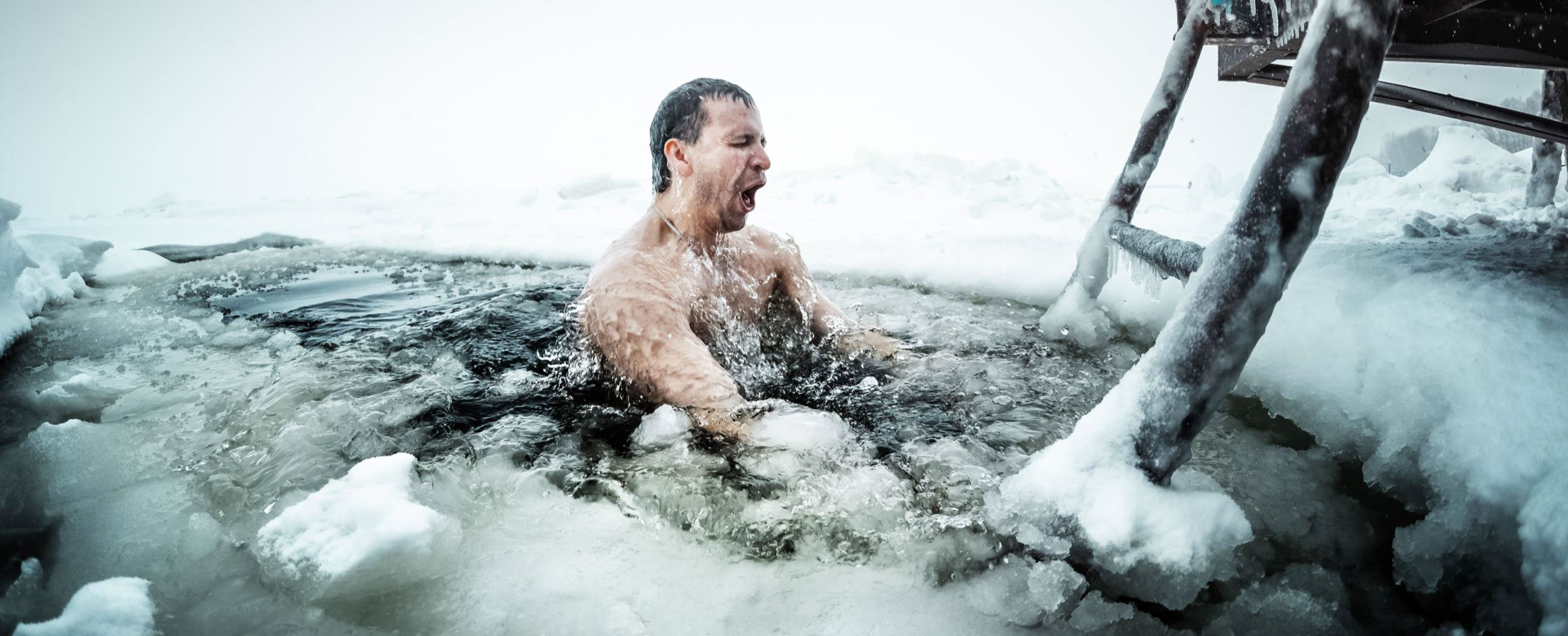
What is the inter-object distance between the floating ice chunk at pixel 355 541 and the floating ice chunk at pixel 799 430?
2.47 ft

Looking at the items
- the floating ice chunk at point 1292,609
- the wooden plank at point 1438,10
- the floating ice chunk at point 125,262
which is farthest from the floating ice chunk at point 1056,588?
the floating ice chunk at point 125,262

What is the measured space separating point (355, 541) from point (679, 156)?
64.5 inches

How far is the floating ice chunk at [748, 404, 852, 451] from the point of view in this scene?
5.67 feet

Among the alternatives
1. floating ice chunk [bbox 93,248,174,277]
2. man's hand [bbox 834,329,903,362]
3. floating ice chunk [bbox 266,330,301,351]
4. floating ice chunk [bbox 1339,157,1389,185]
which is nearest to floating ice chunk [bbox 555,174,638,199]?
floating ice chunk [bbox 93,248,174,277]

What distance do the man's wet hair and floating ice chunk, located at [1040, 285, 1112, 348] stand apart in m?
1.49

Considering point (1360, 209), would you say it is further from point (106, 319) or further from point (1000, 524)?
point (106, 319)

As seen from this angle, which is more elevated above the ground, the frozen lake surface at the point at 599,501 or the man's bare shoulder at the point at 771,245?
the man's bare shoulder at the point at 771,245

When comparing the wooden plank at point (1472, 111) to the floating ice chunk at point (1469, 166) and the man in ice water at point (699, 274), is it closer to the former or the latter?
the man in ice water at point (699, 274)

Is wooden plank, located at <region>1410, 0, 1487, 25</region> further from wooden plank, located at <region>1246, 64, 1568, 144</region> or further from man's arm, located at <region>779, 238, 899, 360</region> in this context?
man's arm, located at <region>779, 238, 899, 360</region>

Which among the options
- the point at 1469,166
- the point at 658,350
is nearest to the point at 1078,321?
the point at 658,350

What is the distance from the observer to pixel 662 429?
187 cm

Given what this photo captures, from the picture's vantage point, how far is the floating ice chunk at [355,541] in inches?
50.6

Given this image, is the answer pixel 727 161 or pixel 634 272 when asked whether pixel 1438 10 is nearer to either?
pixel 727 161

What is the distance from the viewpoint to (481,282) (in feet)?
15.2
